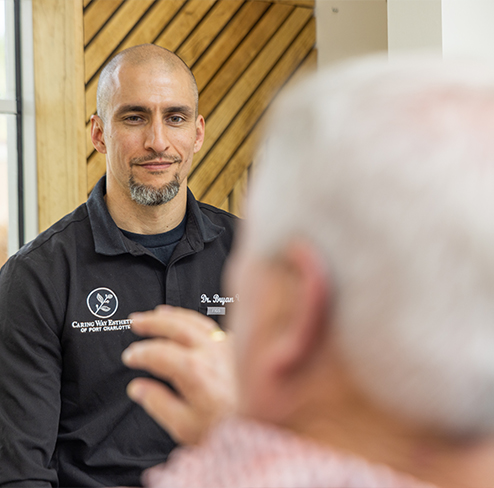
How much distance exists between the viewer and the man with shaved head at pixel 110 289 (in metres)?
1.57

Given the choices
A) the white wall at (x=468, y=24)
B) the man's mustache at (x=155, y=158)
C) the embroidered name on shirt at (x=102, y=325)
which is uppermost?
the white wall at (x=468, y=24)

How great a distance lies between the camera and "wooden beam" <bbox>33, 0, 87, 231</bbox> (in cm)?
327

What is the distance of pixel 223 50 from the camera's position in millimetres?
3656

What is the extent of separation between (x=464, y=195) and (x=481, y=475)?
0.52 ft

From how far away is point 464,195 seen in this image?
296mm

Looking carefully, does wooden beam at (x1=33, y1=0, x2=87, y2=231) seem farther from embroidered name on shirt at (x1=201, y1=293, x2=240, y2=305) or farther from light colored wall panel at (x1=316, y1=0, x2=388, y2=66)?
embroidered name on shirt at (x1=201, y1=293, x2=240, y2=305)

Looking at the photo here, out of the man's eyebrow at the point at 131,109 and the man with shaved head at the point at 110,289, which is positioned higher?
the man's eyebrow at the point at 131,109

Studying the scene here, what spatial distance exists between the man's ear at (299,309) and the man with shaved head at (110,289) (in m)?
1.37

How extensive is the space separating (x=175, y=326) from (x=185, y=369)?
0.11 ft

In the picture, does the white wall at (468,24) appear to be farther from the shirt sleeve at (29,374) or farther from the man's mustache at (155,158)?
the shirt sleeve at (29,374)

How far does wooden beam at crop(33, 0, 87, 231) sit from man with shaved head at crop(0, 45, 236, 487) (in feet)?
4.52

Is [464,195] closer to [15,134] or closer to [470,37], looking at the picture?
[470,37]

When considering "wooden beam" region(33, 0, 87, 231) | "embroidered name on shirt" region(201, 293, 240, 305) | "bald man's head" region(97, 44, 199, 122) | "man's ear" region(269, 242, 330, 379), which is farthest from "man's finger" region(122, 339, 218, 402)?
"wooden beam" region(33, 0, 87, 231)

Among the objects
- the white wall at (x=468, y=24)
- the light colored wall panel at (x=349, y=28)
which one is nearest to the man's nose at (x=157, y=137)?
the white wall at (x=468, y=24)
